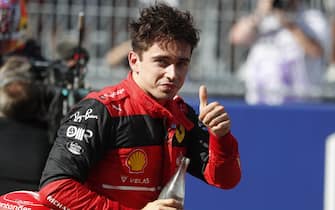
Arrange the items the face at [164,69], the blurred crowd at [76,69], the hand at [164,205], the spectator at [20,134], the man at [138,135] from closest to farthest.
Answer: the hand at [164,205] < the man at [138,135] < the face at [164,69] < the spectator at [20,134] < the blurred crowd at [76,69]

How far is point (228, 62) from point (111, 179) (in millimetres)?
4925

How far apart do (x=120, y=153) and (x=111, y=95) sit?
26cm

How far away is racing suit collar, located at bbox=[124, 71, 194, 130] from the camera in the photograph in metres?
4.19

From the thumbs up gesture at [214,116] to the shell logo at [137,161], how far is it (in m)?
0.33

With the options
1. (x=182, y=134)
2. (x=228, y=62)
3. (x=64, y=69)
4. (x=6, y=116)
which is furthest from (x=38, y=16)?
(x=182, y=134)

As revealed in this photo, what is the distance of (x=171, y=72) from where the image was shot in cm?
411

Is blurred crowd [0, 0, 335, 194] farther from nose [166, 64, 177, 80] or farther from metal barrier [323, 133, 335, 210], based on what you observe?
nose [166, 64, 177, 80]

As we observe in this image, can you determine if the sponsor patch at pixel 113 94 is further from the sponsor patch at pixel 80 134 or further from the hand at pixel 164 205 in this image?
the hand at pixel 164 205

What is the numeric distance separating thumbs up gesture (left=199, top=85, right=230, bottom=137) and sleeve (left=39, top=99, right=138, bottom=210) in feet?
1.35


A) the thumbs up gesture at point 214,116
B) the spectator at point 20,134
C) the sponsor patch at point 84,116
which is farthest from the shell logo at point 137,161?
the spectator at point 20,134

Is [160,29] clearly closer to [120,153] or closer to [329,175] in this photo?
[120,153]

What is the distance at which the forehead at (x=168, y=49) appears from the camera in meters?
4.14

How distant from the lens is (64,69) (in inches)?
245

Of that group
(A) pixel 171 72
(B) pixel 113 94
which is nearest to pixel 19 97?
(B) pixel 113 94
